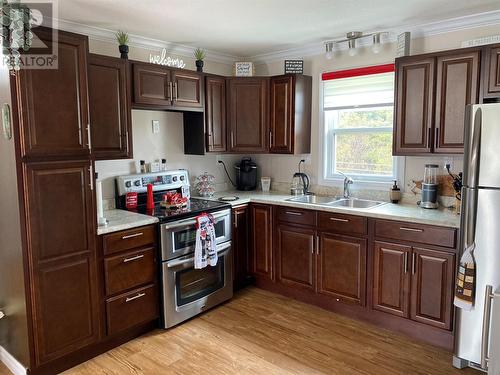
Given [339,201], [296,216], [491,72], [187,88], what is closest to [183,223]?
[296,216]

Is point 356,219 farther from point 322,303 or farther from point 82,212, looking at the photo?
point 82,212

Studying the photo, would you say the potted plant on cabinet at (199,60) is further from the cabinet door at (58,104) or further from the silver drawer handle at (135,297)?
the silver drawer handle at (135,297)

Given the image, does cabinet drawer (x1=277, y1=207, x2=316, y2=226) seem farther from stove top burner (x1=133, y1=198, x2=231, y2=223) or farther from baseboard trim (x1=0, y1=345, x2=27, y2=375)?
baseboard trim (x1=0, y1=345, x2=27, y2=375)

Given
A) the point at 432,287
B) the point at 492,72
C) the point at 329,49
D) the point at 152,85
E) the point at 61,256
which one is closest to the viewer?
the point at 61,256

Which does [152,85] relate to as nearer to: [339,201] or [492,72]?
[339,201]

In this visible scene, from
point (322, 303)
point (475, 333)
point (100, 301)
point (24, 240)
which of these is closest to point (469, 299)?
point (475, 333)

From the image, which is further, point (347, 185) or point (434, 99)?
point (347, 185)

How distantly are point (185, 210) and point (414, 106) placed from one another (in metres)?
2.02

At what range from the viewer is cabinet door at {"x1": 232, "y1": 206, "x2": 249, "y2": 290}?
12.1 feet

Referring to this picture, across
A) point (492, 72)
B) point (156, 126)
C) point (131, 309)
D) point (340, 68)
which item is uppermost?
point (340, 68)

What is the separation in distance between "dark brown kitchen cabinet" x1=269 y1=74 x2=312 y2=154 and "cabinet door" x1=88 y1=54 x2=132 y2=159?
58.4 inches

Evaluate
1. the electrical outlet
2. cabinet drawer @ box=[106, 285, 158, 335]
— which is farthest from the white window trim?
cabinet drawer @ box=[106, 285, 158, 335]

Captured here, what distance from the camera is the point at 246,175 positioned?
169 inches

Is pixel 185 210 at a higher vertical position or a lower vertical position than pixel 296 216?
higher
